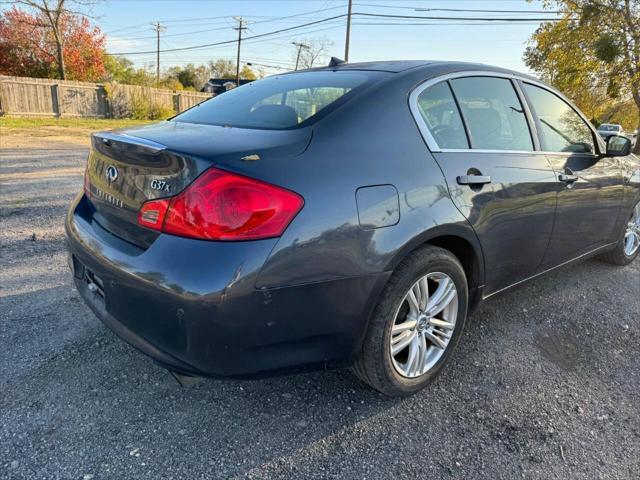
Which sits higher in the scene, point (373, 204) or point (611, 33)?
point (611, 33)

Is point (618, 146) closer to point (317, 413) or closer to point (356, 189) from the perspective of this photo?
point (356, 189)

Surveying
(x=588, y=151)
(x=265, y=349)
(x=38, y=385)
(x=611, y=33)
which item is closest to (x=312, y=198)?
(x=265, y=349)

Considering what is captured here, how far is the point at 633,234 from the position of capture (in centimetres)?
440

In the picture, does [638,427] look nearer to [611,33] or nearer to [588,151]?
[588,151]

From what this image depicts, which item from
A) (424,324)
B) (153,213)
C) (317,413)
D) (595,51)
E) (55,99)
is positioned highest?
(595,51)

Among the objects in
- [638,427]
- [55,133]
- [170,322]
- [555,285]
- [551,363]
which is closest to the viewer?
→ [170,322]

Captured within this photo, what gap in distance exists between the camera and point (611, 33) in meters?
15.6

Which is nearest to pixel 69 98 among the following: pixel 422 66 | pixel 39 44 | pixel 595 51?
pixel 39 44

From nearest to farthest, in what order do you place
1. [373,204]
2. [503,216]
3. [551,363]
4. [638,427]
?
[373,204]
[638,427]
[503,216]
[551,363]

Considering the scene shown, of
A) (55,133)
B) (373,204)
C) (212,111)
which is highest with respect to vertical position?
(212,111)

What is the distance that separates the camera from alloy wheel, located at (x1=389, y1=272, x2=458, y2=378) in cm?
224

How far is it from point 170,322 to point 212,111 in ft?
4.55

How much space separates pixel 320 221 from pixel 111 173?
3.29ft

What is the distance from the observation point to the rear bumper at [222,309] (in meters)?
1.66
